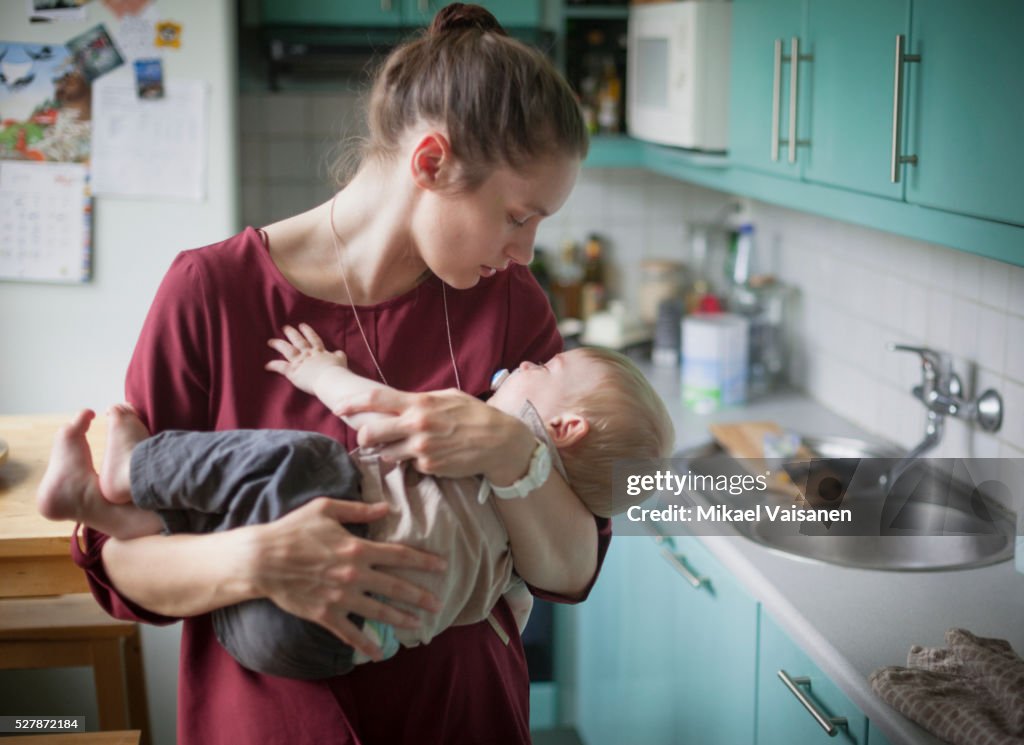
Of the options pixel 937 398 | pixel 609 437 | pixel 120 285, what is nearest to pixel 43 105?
pixel 120 285

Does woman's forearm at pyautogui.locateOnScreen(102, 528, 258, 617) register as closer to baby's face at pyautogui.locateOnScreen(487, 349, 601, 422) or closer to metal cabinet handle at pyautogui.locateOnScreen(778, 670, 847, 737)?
baby's face at pyautogui.locateOnScreen(487, 349, 601, 422)

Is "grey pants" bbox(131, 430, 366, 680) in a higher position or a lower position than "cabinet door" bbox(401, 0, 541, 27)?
lower

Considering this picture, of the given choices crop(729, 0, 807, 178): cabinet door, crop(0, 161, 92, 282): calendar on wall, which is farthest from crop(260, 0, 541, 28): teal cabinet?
crop(729, 0, 807, 178): cabinet door

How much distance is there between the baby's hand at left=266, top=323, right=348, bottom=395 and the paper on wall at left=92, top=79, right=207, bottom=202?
1633mm

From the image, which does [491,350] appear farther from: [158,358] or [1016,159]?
[1016,159]

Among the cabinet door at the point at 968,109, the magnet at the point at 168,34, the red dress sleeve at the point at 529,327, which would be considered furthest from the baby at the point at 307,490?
the magnet at the point at 168,34

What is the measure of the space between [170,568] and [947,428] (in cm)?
161

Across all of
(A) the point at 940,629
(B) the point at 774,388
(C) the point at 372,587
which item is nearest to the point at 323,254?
(C) the point at 372,587

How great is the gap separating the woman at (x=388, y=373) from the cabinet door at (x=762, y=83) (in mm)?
1069

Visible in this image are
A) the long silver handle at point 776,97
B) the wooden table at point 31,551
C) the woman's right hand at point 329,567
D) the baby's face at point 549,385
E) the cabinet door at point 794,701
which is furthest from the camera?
the long silver handle at point 776,97

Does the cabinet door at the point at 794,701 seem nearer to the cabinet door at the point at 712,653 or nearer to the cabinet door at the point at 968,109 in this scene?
the cabinet door at the point at 712,653

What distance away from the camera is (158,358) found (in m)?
1.27

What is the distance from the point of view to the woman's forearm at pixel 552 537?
1.23 metres

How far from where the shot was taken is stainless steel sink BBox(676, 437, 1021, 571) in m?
2.07
